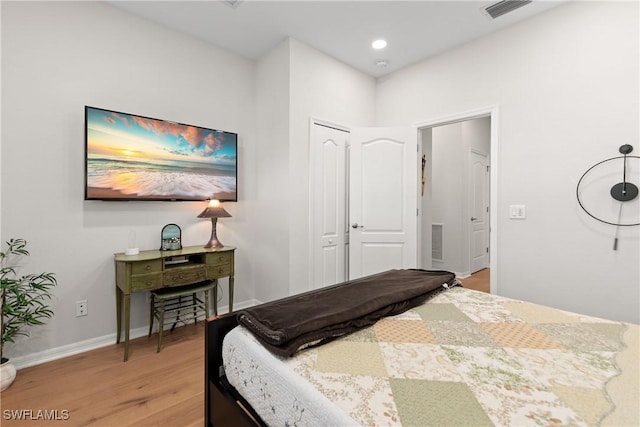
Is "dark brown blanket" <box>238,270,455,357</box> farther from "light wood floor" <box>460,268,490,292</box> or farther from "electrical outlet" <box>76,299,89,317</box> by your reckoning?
"light wood floor" <box>460,268,490,292</box>

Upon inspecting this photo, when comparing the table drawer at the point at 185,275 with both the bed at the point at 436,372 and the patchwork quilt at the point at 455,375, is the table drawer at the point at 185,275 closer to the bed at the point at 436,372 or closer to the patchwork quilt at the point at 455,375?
the bed at the point at 436,372

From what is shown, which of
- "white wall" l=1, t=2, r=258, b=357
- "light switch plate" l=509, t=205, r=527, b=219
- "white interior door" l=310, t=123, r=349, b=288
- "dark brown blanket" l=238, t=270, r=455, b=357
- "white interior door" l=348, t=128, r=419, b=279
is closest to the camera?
"dark brown blanket" l=238, t=270, r=455, b=357

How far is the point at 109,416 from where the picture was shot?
1637 mm

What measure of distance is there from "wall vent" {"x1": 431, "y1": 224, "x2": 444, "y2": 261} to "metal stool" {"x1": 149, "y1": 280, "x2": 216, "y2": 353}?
3643 mm

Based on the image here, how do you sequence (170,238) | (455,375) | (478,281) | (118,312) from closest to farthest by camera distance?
(455,375), (118,312), (170,238), (478,281)

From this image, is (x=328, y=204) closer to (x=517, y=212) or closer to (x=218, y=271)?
(x=218, y=271)

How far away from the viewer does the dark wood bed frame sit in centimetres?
116

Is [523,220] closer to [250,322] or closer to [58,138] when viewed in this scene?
[250,322]

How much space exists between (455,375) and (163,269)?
223cm

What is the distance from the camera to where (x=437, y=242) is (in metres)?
4.99

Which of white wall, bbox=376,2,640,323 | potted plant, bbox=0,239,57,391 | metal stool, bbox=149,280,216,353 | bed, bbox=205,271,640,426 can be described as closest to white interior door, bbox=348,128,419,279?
white wall, bbox=376,2,640,323

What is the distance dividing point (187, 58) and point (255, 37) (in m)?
0.70

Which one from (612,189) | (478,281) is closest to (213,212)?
(612,189)

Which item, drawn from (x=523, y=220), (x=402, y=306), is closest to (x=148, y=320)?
(x=402, y=306)
